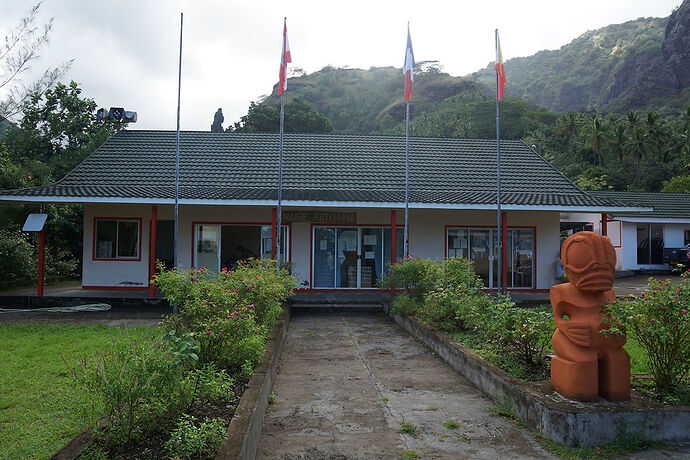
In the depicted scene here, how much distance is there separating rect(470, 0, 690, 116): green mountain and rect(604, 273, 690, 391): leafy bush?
74.0 metres

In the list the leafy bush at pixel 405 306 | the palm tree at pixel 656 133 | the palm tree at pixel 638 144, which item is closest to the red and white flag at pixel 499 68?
the leafy bush at pixel 405 306

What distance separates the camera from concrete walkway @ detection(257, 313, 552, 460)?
4160 millimetres

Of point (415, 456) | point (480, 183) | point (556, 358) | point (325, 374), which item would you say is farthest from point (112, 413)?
point (480, 183)

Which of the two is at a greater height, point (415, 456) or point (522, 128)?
point (522, 128)

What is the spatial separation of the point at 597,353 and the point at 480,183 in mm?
11752

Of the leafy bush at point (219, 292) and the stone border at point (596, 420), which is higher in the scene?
the leafy bush at point (219, 292)

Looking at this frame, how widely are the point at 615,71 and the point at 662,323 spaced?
103 meters

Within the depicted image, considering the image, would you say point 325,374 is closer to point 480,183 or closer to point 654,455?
point 654,455

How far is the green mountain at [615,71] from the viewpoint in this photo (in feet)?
239

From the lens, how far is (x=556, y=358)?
4789 mm

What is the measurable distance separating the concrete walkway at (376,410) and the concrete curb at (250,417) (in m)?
0.19

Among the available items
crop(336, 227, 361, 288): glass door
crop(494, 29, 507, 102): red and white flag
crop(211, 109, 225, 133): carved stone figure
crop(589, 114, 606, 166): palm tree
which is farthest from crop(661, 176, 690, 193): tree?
crop(211, 109, 225, 133): carved stone figure

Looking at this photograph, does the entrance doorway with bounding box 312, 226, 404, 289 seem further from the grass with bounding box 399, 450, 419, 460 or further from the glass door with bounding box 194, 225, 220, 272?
the grass with bounding box 399, 450, 419, 460

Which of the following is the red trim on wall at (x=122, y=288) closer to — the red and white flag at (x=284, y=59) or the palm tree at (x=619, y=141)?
the red and white flag at (x=284, y=59)
